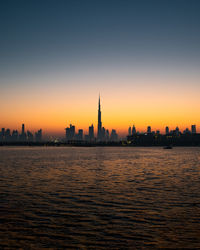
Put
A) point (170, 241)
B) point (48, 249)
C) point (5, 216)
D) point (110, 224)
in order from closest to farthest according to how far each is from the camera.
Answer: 1. point (48, 249)
2. point (170, 241)
3. point (110, 224)
4. point (5, 216)

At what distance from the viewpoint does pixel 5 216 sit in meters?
18.4

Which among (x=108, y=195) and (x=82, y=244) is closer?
(x=82, y=244)

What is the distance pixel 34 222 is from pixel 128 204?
28.4 ft

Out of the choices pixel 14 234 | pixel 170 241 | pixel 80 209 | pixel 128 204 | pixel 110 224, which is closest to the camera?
pixel 170 241

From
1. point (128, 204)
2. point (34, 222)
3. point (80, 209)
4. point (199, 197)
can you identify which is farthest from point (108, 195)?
point (34, 222)

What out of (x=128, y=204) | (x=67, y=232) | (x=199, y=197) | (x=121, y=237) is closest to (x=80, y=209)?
(x=128, y=204)

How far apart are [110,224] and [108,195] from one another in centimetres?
1040

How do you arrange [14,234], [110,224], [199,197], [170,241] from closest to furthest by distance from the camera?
[170,241], [14,234], [110,224], [199,197]

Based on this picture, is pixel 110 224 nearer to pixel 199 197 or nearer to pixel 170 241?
pixel 170 241

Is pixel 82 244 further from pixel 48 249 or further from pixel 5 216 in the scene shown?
pixel 5 216

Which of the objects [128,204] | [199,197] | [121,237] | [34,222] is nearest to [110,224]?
[121,237]

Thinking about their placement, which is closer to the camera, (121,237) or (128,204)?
(121,237)

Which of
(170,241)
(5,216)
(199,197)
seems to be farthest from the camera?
(199,197)

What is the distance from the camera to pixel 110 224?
54.3 ft
